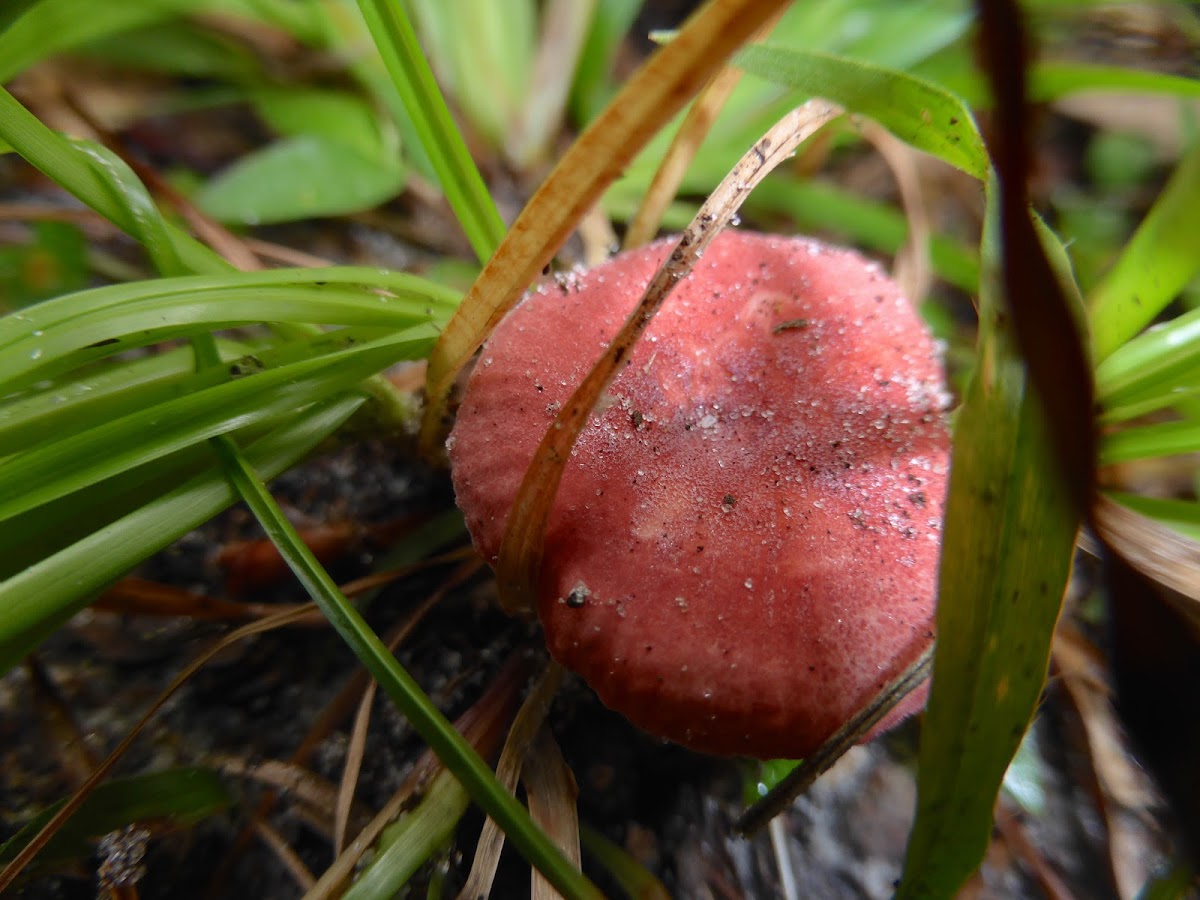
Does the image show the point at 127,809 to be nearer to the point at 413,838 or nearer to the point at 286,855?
the point at 286,855

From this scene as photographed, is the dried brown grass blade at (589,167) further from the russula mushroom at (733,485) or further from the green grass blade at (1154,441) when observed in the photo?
the green grass blade at (1154,441)

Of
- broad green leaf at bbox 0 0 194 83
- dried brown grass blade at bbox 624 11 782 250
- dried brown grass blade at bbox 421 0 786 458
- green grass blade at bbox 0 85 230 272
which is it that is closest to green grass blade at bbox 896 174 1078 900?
dried brown grass blade at bbox 421 0 786 458

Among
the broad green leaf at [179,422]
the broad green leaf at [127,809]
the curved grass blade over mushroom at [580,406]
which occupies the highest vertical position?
the broad green leaf at [179,422]

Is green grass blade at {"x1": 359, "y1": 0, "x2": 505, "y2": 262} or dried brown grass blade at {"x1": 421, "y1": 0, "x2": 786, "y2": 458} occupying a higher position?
green grass blade at {"x1": 359, "y1": 0, "x2": 505, "y2": 262}

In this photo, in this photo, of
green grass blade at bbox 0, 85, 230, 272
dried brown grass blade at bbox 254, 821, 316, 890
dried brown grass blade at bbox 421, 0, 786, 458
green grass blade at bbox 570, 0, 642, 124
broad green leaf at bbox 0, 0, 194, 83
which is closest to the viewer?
dried brown grass blade at bbox 421, 0, 786, 458

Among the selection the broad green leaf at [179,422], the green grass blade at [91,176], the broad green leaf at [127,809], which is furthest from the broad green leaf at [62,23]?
the broad green leaf at [127,809]

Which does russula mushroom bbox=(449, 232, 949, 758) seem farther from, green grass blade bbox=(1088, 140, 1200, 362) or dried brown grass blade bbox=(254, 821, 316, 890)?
dried brown grass blade bbox=(254, 821, 316, 890)
